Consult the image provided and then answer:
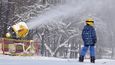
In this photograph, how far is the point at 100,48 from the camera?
55062 millimetres

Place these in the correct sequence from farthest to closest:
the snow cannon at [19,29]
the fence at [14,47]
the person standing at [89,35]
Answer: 1. the snow cannon at [19,29]
2. the fence at [14,47]
3. the person standing at [89,35]

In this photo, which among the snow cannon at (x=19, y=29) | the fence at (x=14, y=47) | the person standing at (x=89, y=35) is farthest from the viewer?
the snow cannon at (x=19, y=29)

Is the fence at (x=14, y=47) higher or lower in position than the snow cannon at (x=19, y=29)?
lower

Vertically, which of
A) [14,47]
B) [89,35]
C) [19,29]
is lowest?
[14,47]

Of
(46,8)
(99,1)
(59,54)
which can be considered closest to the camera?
(99,1)

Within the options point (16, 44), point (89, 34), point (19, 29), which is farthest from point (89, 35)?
point (19, 29)

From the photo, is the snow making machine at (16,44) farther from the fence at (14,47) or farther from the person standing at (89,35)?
the person standing at (89,35)

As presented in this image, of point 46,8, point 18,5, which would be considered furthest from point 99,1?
point 18,5

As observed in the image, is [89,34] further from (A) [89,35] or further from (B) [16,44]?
(B) [16,44]

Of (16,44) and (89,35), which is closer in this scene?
(89,35)

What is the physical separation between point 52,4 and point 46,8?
123 cm

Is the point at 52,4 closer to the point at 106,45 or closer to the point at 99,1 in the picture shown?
the point at 99,1

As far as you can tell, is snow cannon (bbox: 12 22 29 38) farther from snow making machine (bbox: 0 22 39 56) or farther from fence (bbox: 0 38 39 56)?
fence (bbox: 0 38 39 56)

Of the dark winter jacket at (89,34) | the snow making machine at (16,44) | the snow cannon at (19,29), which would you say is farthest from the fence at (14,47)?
the dark winter jacket at (89,34)
